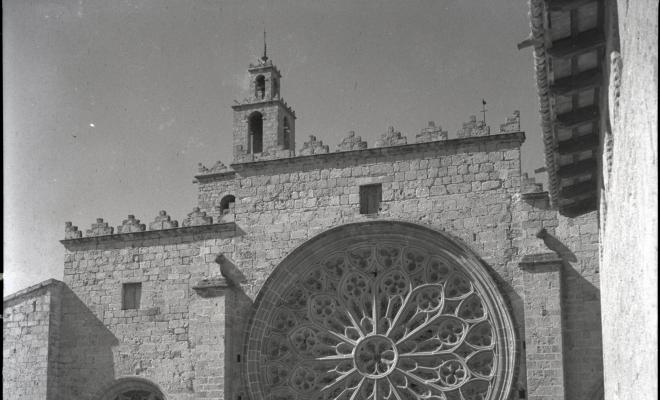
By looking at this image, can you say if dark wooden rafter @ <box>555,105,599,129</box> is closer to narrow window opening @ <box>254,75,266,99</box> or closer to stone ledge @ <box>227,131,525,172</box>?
stone ledge @ <box>227,131,525,172</box>

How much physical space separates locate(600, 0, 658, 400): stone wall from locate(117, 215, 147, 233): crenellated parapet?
12894mm

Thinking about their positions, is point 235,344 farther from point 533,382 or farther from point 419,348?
point 533,382

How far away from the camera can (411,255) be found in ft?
53.4

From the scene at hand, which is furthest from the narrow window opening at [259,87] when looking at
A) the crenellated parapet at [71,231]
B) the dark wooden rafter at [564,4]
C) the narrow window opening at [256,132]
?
the dark wooden rafter at [564,4]

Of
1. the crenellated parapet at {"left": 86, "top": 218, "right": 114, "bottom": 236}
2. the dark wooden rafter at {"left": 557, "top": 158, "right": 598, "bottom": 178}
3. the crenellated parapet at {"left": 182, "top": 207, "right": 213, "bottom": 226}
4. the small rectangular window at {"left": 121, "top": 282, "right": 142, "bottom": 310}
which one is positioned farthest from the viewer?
the crenellated parapet at {"left": 86, "top": 218, "right": 114, "bottom": 236}

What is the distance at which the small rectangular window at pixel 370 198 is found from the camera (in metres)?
16.7

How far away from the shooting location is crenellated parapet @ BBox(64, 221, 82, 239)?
61.8 feet

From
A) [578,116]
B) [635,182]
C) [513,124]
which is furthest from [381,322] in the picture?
[635,182]

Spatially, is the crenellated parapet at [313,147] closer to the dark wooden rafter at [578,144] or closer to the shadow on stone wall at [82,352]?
the shadow on stone wall at [82,352]

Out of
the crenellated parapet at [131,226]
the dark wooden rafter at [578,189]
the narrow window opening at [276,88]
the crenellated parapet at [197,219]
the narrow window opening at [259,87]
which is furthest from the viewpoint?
the narrow window opening at [259,87]

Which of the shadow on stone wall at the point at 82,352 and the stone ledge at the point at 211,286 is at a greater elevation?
the stone ledge at the point at 211,286

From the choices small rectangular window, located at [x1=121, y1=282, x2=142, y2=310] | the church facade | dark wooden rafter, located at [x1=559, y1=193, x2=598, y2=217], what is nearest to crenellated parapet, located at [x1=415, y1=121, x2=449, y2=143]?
the church facade

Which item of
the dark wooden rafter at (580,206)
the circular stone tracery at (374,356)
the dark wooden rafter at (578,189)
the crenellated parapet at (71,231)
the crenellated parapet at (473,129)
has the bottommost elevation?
the circular stone tracery at (374,356)

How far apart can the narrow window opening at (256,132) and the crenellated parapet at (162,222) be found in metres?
2.23
